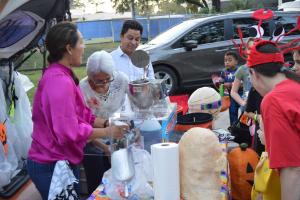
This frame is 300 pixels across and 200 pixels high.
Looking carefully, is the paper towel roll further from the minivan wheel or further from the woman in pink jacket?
the minivan wheel

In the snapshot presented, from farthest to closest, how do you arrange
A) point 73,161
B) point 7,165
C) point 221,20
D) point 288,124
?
point 221,20 → point 7,165 → point 73,161 → point 288,124

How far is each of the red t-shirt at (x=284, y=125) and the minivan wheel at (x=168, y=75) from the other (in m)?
6.67

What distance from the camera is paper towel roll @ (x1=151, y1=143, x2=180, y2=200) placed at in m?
1.68

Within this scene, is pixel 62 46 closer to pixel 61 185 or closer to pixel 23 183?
pixel 61 185

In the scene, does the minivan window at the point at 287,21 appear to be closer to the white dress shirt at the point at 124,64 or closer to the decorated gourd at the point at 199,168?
the white dress shirt at the point at 124,64

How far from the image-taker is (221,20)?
859 cm

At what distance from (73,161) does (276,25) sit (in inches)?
300

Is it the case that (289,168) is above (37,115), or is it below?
below

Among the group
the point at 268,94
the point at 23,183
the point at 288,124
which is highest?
the point at 268,94

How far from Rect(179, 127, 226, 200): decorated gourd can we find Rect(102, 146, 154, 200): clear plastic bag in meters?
0.17

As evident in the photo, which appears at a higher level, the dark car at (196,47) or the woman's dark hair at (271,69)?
the woman's dark hair at (271,69)

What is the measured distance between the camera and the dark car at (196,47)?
27.5ft

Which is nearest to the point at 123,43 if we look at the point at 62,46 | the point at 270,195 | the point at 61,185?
the point at 62,46

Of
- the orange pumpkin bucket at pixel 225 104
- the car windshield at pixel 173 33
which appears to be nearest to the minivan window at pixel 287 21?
the car windshield at pixel 173 33
